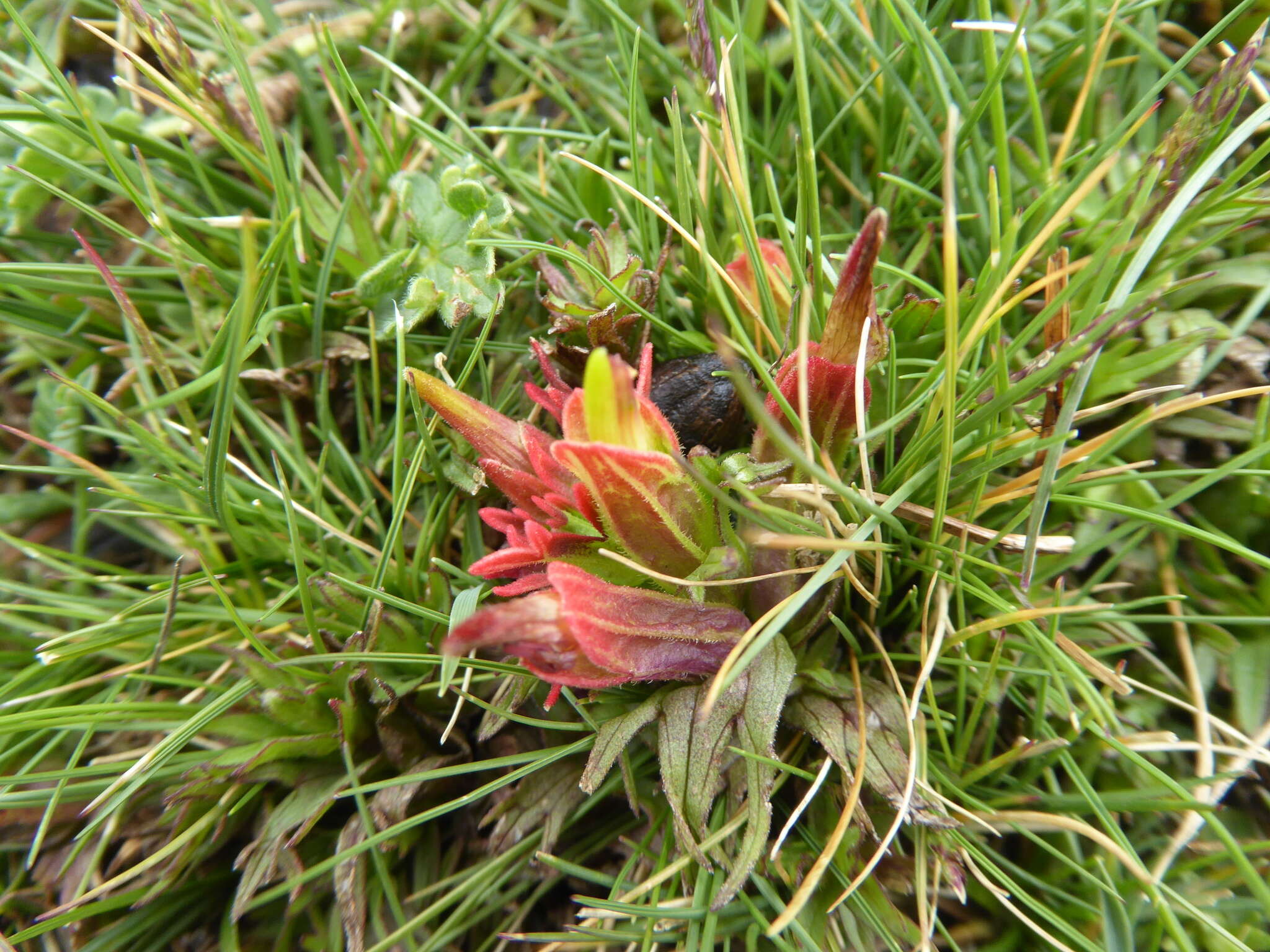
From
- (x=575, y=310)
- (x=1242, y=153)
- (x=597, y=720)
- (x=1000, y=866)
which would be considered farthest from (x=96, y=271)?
(x=1242, y=153)

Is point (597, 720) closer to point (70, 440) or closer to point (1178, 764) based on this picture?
point (1178, 764)

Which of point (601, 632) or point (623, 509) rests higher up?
point (623, 509)

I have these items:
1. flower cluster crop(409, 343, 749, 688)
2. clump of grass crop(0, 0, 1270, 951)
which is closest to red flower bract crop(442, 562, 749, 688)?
flower cluster crop(409, 343, 749, 688)

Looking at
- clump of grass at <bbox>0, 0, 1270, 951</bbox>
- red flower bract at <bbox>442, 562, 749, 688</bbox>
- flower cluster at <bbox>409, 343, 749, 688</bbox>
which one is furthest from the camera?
clump of grass at <bbox>0, 0, 1270, 951</bbox>

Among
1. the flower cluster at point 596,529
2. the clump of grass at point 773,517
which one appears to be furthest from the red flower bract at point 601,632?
the clump of grass at point 773,517

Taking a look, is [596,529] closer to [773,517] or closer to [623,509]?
[623,509]

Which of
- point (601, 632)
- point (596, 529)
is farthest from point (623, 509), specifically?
point (601, 632)

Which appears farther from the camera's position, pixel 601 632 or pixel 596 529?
pixel 596 529

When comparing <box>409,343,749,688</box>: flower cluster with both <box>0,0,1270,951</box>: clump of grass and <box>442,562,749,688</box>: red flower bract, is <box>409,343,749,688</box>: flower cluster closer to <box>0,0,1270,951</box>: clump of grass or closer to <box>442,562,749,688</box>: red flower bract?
<box>442,562,749,688</box>: red flower bract
